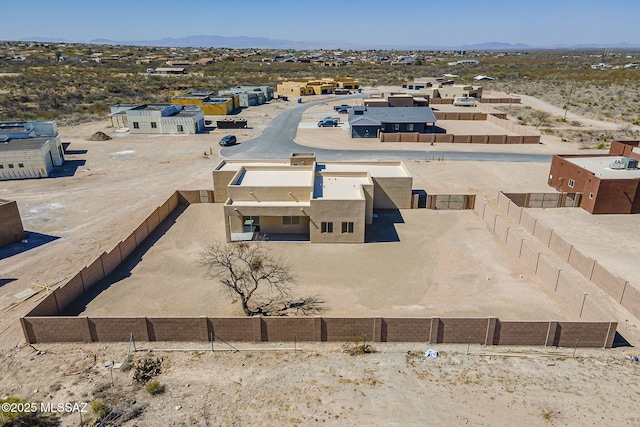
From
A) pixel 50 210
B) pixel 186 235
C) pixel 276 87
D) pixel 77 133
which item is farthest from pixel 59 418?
pixel 276 87

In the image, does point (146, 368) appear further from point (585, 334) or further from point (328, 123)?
point (328, 123)

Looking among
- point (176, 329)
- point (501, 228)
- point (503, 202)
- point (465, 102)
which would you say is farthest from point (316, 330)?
point (465, 102)

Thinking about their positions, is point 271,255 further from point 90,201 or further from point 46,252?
point 90,201

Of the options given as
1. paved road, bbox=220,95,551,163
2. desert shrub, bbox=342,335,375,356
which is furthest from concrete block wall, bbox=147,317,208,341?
paved road, bbox=220,95,551,163

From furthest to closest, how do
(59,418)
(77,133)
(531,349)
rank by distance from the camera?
1. (77,133)
2. (531,349)
3. (59,418)

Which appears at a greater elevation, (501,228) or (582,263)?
(501,228)
